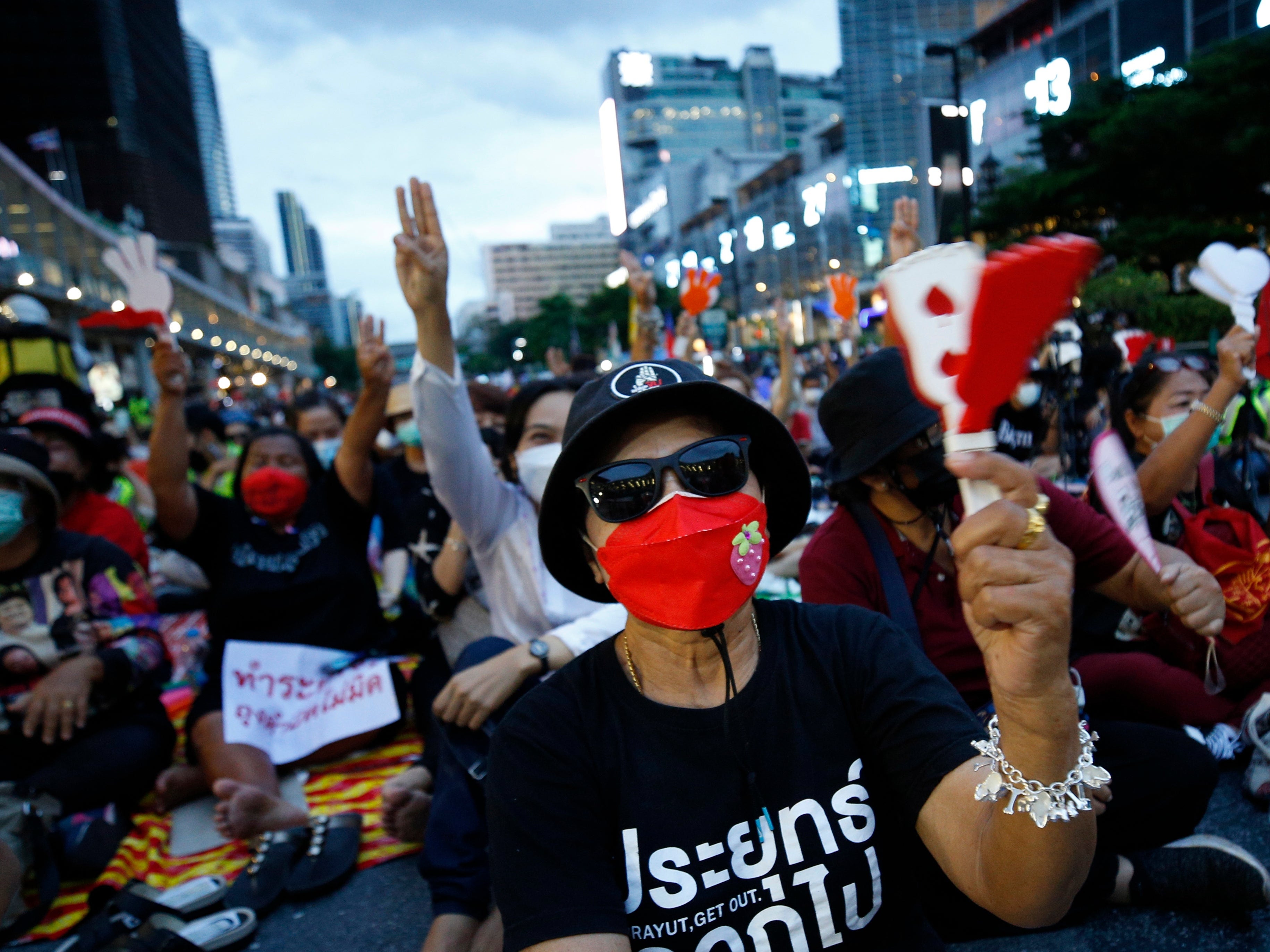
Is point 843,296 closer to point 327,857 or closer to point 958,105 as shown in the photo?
point 327,857

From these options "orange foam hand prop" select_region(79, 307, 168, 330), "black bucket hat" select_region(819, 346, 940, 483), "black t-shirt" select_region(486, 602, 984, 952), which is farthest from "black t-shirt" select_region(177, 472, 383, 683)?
"black t-shirt" select_region(486, 602, 984, 952)

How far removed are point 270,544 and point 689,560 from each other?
2974mm

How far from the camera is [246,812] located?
9.37ft

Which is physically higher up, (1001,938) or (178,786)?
(178,786)

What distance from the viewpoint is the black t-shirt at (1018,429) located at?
5094 mm

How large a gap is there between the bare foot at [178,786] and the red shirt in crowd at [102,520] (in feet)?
4.84

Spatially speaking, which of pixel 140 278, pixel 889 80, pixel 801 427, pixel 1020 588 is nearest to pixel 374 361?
pixel 140 278

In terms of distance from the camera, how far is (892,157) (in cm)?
5234

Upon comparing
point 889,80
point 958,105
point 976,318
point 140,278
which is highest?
point 889,80

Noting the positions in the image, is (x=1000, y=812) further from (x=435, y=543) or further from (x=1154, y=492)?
(x=435, y=543)

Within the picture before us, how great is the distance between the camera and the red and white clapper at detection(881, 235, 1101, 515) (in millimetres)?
837

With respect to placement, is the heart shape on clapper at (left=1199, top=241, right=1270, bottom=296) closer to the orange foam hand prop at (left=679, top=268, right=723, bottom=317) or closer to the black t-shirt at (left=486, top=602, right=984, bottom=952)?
the black t-shirt at (left=486, top=602, right=984, bottom=952)

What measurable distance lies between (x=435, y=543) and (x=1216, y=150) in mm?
24527

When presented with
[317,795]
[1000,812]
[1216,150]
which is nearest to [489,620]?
[317,795]
